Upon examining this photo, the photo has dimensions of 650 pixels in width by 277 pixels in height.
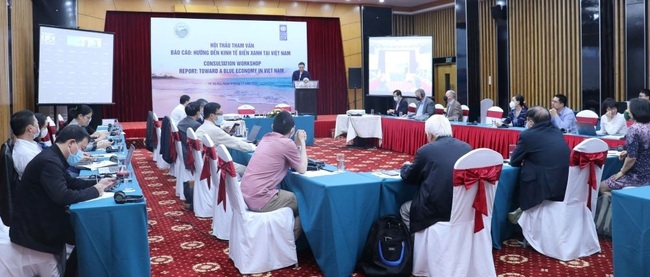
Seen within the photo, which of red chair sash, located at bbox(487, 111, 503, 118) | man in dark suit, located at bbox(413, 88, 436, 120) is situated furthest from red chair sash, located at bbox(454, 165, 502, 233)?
man in dark suit, located at bbox(413, 88, 436, 120)

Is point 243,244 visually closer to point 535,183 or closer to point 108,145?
point 535,183

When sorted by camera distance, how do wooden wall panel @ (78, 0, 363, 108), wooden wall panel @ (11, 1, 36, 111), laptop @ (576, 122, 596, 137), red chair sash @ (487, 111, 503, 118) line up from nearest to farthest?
laptop @ (576, 122, 596, 137), wooden wall panel @ (11, 1, 36, 111), red chair sash @ (487, 111, 503, 118), wooden wall panel @ (78, 0, 363, 108)

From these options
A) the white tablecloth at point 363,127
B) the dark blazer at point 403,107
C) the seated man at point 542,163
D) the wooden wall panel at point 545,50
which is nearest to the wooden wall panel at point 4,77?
the seated man at point 542,163

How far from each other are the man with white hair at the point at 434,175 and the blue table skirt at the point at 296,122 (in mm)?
5686

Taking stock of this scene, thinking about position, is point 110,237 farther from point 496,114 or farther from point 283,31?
point 283,31

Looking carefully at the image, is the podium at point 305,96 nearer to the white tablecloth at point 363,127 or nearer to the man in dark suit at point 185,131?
the white tablecloth at point 363,127

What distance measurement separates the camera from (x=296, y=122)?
10398mm

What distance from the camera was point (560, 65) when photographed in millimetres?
11375

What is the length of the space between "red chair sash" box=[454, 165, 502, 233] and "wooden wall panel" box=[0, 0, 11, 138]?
15.2 ft

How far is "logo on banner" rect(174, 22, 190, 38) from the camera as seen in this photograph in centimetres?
1266

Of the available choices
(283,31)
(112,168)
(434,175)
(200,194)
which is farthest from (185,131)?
(283,31)

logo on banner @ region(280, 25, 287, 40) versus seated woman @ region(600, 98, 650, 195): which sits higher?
logo on banner @ region(280, 25, 287, 40)

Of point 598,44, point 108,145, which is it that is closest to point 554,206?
point 108,145

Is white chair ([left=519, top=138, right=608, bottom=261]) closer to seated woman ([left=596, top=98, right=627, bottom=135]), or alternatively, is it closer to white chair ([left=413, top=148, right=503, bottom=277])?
white chair ([left=413, top=148, right=503, bottom=277])
